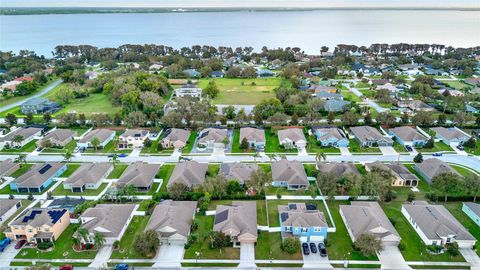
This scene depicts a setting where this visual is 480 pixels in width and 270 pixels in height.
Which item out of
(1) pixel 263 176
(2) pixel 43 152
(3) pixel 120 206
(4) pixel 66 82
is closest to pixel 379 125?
(1) pixel 263 176

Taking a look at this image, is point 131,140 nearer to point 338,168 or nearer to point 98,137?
point 98,137

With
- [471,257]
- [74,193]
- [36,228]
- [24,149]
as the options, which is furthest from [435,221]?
[24,149]

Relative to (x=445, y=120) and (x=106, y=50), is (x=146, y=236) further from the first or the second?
(x=106, y=50)

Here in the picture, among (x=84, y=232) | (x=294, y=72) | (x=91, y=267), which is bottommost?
(x=91, y=267)

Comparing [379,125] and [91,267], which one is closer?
[91,267]

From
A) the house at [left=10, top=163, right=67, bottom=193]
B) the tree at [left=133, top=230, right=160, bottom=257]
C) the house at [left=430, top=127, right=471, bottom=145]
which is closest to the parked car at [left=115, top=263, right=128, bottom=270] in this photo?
the tree at [left=133, top=230, right=160, bottom=257]

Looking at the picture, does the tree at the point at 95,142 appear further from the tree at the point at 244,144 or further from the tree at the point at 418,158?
the tree at the point at 418,158
